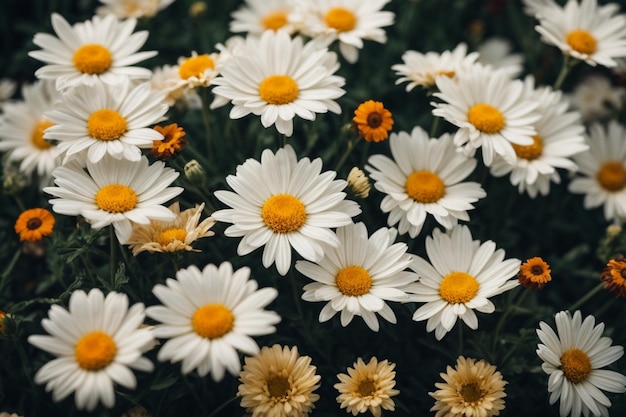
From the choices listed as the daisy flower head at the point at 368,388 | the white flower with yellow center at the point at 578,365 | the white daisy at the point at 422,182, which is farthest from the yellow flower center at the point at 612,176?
the daisy flower head at the point at 368,388

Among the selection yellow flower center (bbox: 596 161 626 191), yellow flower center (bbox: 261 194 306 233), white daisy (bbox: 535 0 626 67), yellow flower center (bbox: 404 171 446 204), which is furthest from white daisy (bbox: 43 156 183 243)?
yellow flower center (bbox: 596 161 626 191)

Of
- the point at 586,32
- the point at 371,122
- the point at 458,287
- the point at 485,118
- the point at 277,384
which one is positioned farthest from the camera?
the point at 586,32

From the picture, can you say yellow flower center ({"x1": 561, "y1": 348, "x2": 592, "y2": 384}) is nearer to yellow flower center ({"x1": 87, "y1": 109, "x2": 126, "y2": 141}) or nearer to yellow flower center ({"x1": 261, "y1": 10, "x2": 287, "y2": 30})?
yellow flower center ({"x1": 87, "y1": 109, "x2": 126, "y2": 141})

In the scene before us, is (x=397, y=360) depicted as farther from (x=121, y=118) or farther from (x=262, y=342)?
(x=121, y=118)

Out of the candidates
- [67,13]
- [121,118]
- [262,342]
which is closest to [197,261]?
[262,342]

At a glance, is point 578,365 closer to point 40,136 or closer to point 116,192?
point 116,192

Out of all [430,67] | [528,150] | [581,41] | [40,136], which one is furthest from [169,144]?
[581,41]

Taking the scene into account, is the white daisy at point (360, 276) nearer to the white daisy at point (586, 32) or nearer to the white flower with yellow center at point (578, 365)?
the white flower with yellow center at point (578, 365)
